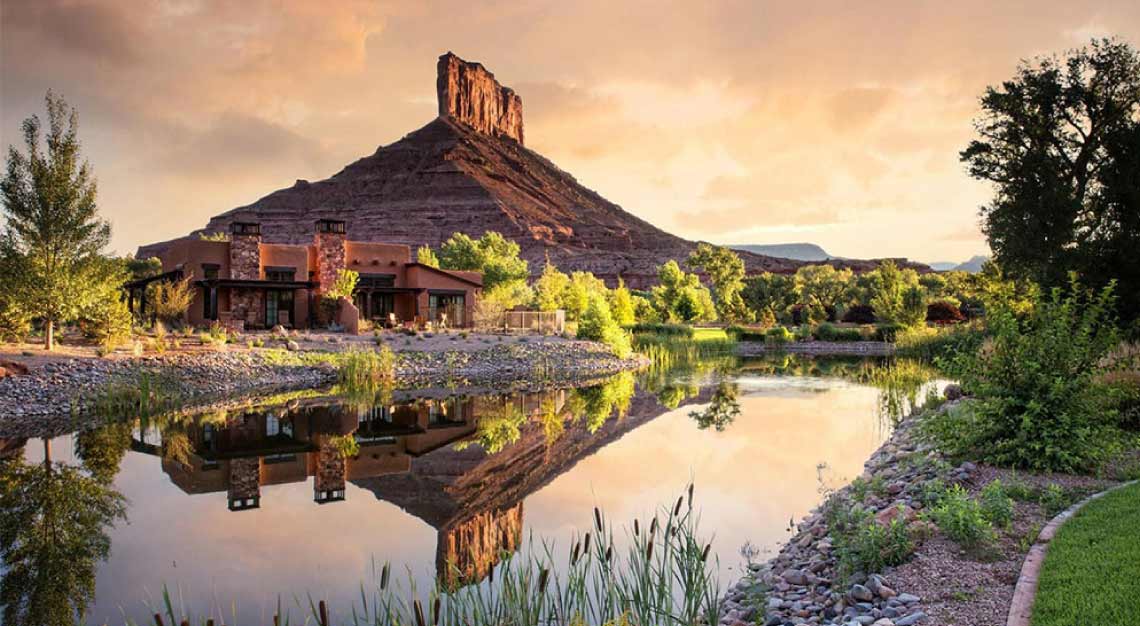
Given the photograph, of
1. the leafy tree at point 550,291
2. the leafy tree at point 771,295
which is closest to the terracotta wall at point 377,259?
the leafy tree at point 550,291

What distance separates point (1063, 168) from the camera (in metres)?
18.0

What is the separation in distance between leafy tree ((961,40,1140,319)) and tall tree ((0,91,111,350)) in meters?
26.0

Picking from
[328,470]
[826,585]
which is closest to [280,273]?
[328,470]

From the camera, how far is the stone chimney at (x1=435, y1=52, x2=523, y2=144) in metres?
142

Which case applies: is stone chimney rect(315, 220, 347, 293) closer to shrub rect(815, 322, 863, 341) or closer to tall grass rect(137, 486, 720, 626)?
shrub rect(815, 322, 863, 341)

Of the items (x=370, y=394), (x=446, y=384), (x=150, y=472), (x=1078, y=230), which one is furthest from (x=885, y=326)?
(x=150, y=472)

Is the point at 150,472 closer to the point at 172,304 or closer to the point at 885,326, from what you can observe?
the point at 172,304

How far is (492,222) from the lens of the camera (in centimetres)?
10238

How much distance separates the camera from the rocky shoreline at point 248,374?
15.6 metres

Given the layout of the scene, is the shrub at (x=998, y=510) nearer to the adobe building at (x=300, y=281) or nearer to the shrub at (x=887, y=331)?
the adobe building at (x=300, y=281)

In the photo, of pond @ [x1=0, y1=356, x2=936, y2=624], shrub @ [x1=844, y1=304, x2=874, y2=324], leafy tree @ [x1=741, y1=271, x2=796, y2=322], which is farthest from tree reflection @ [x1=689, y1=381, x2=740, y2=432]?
leafy tree @ [x1=741, y1=271, x2=796, y2=322]

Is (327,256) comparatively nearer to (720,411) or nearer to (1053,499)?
(720,411)

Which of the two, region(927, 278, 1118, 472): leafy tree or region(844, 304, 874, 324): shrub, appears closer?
region(927, 278, 1118, 472): leafy tree

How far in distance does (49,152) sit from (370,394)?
11449 mm
